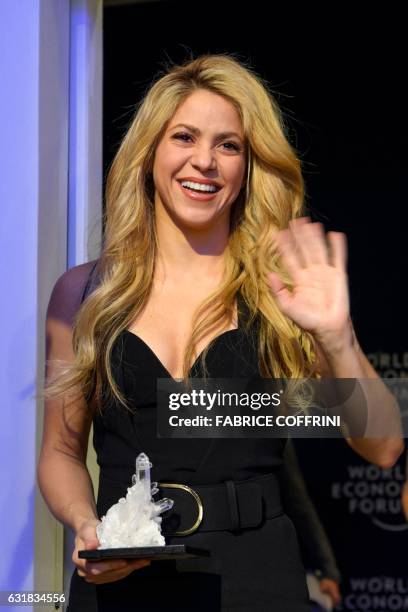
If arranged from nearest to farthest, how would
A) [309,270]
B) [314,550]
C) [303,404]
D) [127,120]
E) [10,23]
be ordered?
[309,270] → [303,404] → [10,23] → [314,550] → [127,120]

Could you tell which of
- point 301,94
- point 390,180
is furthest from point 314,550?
point 301,94

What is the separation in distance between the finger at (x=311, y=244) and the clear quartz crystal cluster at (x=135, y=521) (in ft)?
1.38

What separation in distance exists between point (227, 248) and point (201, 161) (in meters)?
0.19

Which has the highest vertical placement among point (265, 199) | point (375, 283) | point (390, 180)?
point (390, 180)

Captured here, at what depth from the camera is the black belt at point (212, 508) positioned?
5.57 ft

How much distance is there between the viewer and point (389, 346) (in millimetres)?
3539

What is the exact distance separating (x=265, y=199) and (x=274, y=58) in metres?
1.75

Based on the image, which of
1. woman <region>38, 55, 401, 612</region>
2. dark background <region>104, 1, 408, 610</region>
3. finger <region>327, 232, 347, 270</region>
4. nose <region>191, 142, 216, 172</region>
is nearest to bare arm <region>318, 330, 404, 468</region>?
woman <region>38, 55, 401, 612</region>

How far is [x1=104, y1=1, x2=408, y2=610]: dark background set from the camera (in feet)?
11.6

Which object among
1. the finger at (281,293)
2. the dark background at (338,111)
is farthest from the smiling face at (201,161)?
the dark background at (338,111)

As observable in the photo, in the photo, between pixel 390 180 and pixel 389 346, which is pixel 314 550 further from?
pixel 390 180

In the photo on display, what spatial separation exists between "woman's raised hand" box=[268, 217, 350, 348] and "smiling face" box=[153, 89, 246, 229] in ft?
0.91

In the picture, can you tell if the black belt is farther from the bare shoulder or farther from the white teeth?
the white teeth

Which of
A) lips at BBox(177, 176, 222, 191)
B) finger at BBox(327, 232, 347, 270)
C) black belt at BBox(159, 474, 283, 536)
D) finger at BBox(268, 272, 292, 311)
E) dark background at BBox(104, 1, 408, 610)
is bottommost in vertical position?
black belt at BBox(159, 474, 283, 536)
